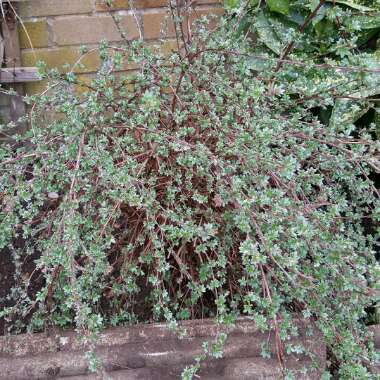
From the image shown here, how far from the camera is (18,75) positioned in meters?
2.12

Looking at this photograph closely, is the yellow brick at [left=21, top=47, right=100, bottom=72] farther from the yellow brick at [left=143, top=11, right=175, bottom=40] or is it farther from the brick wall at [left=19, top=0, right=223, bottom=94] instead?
the yellow brick at [left=143, top=11, right=175, bottom=40]

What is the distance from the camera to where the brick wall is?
213 centimetres

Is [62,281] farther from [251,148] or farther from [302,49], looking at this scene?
[302,49]


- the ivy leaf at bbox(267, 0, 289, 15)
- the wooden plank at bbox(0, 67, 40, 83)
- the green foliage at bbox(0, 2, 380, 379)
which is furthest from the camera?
the wooden plank at bbox(0, 67, 40, 83)

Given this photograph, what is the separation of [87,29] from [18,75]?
15.8 inches

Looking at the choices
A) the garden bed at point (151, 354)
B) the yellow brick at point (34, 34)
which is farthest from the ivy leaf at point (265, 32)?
the garden bed at point (151, 354)

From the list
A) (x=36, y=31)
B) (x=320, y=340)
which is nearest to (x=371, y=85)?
(x=320, y=340)

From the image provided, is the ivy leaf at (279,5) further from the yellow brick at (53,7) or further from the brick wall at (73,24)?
the yellow brick at (53,7)

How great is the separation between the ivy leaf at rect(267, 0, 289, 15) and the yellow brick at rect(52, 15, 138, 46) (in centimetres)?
67

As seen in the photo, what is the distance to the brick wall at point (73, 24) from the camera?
213 centimetres

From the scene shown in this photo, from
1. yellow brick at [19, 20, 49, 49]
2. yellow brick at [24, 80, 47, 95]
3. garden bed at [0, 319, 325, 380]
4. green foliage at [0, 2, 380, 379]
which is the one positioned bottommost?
garden bed at [0, 319, 325, 380]

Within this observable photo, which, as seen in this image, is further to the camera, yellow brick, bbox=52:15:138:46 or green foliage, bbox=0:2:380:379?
yellow brick, bbox=52:15:138:46

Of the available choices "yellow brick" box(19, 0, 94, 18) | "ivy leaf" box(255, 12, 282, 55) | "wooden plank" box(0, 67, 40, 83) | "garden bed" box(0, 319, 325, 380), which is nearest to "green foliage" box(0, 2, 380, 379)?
"garden bed" box(0, 319, 325, 380)

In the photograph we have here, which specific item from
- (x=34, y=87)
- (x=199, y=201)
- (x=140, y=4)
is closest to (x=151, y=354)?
(x=199, y=201)
